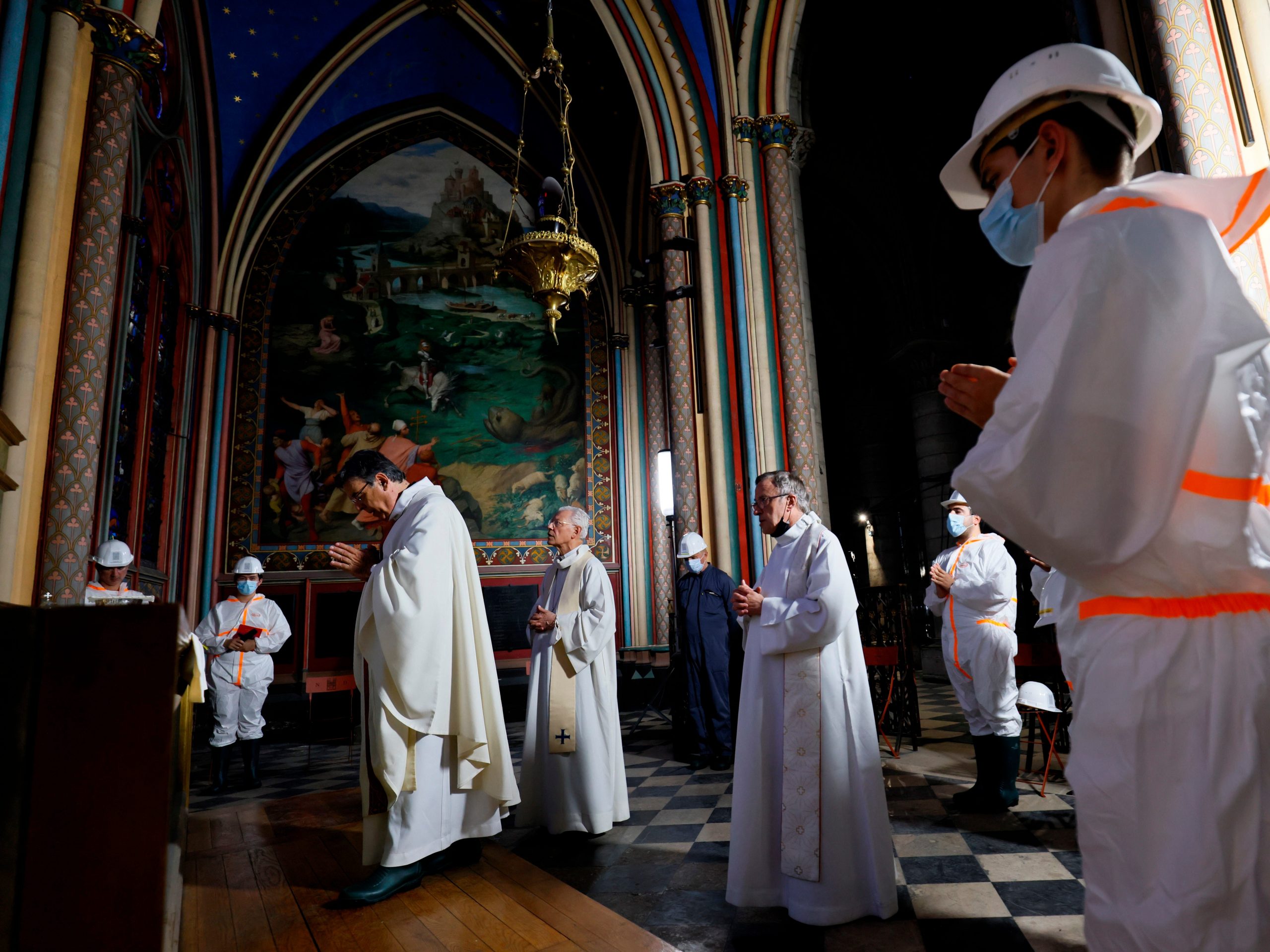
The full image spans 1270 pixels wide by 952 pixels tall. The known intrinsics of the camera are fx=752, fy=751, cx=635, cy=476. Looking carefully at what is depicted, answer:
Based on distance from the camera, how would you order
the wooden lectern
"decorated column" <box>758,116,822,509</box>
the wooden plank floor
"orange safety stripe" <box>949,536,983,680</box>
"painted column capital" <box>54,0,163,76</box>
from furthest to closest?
"decorated column" <box>758,116,822,509</box>
"painted column capital" <box>54,0,163,76</box>
"orange safety stripe" <box>949,536,983,680</box>
the wooden plank floor
the wooden lectern

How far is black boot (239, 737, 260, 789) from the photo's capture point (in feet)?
19.9

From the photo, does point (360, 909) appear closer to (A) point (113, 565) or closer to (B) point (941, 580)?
(B) point (941, 580)

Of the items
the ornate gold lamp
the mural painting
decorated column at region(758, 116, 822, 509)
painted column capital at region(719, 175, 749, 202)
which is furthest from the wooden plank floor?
the mural painting

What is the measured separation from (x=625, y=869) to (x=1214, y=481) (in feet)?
9.80

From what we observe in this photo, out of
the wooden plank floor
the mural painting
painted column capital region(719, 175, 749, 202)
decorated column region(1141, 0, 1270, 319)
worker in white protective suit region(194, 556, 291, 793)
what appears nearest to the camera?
the wooden plank floor

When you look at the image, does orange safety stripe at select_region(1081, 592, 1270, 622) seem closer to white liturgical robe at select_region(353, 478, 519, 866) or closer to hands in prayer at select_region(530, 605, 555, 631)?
white liturgical robe at select_region(353, 478, 519, 866)

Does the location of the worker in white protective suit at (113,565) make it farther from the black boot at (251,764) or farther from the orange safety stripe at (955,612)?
the orange safety stripe at (955,612)

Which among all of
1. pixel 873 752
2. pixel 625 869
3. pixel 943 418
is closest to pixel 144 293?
pixel 625 869

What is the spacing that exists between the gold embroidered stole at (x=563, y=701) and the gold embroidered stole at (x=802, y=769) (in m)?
1.64

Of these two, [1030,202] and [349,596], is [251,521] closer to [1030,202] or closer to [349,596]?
[349,596]

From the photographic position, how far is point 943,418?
1384 cm

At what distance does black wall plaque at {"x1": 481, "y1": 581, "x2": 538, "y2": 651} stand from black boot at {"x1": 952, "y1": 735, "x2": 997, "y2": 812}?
8.29 m

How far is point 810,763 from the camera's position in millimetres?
2707

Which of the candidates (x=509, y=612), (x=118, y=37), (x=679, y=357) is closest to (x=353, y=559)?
(x=118, y=37)
